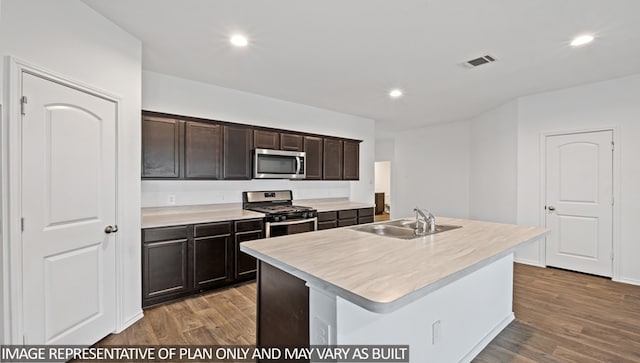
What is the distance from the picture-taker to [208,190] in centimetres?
390

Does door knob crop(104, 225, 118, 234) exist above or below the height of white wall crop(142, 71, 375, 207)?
below

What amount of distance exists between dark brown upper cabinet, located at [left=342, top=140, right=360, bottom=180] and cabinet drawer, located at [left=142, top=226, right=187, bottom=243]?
9.37 ft

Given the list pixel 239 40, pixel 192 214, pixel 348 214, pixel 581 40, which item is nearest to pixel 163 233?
pixel 192 214

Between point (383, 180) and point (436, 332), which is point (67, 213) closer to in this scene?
point (436, 332)

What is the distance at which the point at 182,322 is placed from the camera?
2.62 metres

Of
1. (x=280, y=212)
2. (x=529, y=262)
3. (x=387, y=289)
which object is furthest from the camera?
(x=529, y=262)

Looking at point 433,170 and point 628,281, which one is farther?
point 433,170

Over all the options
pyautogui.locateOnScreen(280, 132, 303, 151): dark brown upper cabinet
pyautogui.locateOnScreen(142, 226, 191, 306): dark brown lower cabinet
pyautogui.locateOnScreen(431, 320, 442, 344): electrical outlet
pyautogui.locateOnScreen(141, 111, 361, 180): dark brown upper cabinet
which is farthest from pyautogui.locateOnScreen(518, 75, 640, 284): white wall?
pyautogui.locateOnScreen(142, 226, 191, 306): dark brown lower cabinet

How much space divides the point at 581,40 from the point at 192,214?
441 cm

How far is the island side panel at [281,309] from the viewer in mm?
1521

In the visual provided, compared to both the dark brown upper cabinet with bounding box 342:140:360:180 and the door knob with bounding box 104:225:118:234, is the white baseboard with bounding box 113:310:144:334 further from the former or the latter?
the dark brown upper cabinet with bounding box 342:140:360:180

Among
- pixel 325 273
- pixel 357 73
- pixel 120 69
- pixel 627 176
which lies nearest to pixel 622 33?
pixel 627 176

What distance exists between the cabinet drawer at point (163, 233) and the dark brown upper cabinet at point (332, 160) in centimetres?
242

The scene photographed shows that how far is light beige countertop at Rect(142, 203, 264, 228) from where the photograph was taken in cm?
305
